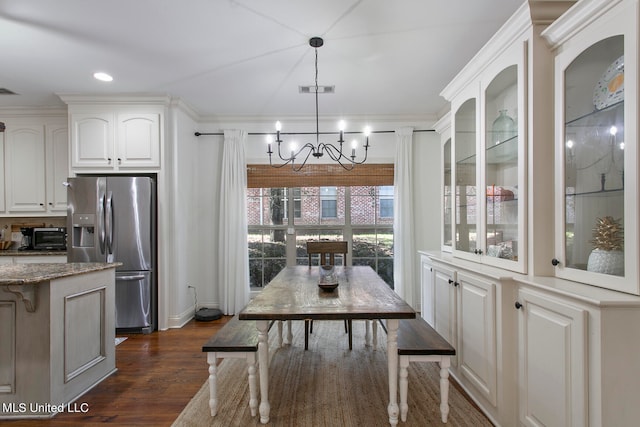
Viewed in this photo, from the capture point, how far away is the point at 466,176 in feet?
8.44

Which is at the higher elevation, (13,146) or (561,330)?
(13,146)

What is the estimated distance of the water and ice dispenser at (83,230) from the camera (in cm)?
342

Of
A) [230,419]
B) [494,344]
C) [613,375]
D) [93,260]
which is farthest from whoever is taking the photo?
[93,260]

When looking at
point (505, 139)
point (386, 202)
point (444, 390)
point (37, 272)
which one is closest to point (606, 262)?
point (505, 139)

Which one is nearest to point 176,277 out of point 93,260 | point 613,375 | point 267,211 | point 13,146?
point 93,260

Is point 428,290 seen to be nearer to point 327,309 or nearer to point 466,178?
point 466,178

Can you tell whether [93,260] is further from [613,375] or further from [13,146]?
[613,375]

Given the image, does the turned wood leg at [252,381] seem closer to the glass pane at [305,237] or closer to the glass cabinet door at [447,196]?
the glass cabinet door at [447,196]

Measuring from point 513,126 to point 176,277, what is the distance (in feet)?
11.9

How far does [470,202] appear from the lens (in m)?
2.46

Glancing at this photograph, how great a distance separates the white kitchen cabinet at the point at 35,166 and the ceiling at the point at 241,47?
0.31 metres

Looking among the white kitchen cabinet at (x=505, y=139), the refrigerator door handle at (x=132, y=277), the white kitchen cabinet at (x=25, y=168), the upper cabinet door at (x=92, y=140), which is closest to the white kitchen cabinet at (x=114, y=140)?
the upper cabinet door at (x=92, y=140)

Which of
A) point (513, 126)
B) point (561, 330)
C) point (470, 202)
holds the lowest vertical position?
point (561, 330)

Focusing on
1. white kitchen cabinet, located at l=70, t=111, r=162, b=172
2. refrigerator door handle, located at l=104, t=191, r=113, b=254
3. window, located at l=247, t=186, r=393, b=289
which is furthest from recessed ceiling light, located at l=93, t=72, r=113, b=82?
window, located at l=247, t=186, r=393, b=289
